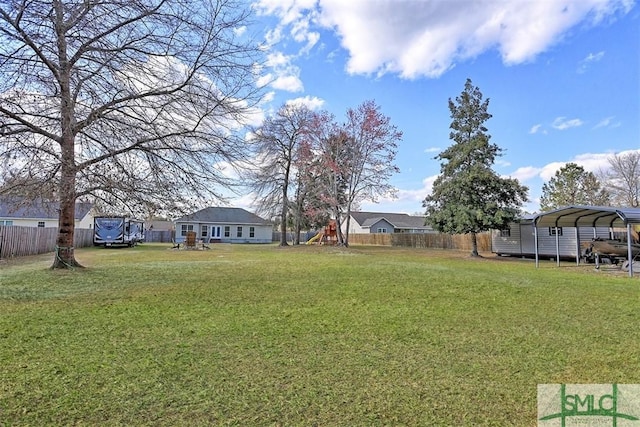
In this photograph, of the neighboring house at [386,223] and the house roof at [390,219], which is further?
the house roof at [390,219]

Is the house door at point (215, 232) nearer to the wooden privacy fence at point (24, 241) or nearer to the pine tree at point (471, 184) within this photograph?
the wooden privacy fence at point (24, 241)

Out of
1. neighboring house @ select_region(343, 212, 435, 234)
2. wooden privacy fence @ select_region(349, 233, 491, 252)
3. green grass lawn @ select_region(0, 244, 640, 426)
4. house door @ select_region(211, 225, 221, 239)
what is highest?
neighboring house @ select_region(343, 212, 435, 234)

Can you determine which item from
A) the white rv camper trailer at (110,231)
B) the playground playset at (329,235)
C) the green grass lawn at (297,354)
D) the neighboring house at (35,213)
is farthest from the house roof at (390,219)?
the green grass lawn at (297,354)

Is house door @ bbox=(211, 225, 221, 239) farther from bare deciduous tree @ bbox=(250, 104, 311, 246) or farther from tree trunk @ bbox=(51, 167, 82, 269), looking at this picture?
tree trunk @ bbox=(51, 167, 82, 269)

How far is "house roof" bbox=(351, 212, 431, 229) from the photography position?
50688 mm

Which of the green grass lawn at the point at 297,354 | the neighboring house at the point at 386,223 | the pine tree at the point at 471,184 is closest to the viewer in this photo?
the green grass lawn at the point at 297,354

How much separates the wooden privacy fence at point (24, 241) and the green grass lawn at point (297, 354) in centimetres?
1020

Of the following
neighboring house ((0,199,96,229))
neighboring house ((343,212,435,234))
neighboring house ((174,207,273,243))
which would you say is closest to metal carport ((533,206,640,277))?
neighboring house ((0,199,96,229))

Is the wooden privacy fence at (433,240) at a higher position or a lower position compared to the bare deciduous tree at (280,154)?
lower

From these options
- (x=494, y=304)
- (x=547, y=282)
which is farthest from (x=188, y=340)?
(x=547, y=282)

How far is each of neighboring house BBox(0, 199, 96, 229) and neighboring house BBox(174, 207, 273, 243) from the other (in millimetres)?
8993

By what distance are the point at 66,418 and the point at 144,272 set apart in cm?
832

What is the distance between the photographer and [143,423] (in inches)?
93.4

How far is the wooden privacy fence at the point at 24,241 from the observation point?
49.9 ft
